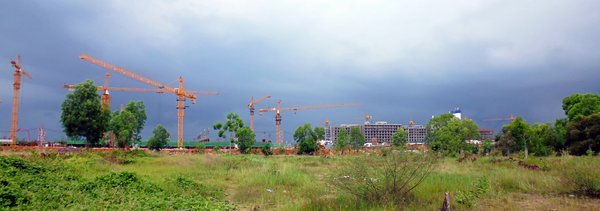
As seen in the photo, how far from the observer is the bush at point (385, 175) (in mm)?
9836

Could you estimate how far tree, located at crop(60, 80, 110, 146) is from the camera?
3791 cm

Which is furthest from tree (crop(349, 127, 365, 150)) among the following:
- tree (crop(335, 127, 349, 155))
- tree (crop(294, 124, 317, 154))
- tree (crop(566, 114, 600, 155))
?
tree (crop(566, 114, 600, 155))

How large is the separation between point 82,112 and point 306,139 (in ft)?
95.6

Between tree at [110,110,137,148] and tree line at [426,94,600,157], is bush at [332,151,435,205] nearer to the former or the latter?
tree line at [426,94,600,157]

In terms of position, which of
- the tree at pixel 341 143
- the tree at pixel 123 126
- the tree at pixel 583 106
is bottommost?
the tree at pixel 341 143

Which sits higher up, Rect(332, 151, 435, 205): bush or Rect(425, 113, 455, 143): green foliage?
Rect(425, 113, 455, 143): green foliage

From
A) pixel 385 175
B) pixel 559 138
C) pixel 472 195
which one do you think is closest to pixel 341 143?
pixel 559 138

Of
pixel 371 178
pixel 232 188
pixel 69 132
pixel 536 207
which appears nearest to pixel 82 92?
pixel 69 132

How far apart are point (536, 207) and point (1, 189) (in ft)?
38.8

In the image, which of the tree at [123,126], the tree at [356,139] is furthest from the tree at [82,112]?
the tree at [356,139]

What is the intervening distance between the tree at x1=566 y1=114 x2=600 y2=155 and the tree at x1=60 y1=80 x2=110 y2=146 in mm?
45157

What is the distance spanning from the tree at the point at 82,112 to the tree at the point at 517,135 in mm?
42054

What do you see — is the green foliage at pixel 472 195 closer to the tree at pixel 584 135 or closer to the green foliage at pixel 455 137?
the green foliage at pixel 455 137

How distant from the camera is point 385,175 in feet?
32.6
